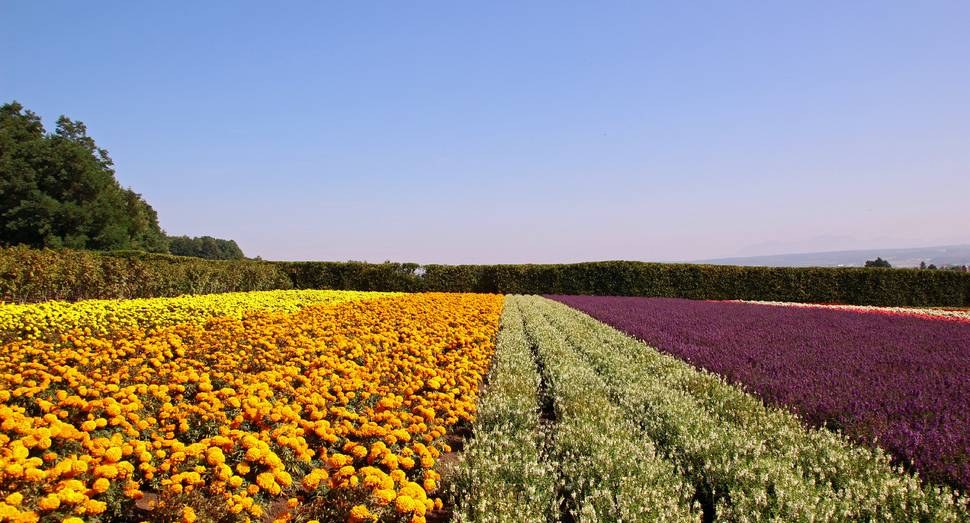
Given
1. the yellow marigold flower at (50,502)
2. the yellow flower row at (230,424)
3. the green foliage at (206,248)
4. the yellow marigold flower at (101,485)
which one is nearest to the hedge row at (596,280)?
the yellow flower row at (230,424)

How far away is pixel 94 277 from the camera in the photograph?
46.4ft

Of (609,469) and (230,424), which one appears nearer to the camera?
(609,469)

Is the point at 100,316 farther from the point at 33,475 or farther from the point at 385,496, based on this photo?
the point at 385,496

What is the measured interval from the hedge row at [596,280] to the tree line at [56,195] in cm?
1193

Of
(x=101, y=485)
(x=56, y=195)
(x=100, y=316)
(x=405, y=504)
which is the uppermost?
(x=56, y=195)

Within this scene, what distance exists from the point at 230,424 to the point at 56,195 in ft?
146

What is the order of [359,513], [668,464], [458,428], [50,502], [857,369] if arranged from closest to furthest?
[50,502], [359,513], [668,464], [458,428], [857,369]

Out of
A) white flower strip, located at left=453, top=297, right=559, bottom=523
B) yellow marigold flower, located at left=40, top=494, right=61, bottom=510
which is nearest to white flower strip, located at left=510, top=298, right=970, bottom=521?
white flower strip, located at left=453, top=297, right=559, bottom=523

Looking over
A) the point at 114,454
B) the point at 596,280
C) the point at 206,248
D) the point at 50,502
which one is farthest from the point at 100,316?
the point at 206,248

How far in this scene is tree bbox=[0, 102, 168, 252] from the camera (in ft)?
107

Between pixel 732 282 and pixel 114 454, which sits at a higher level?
pixel 732 282

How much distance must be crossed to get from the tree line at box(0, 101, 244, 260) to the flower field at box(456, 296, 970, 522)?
40.9m

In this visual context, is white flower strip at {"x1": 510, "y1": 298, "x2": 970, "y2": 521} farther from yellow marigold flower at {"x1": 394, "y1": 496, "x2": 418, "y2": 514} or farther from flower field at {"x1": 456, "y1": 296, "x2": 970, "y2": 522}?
yellow marigold flower at {"x1": 394, "y1": 496, "x2": 418, "y2": 514}

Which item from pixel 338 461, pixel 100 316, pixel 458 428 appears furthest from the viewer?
pixel 100 316
